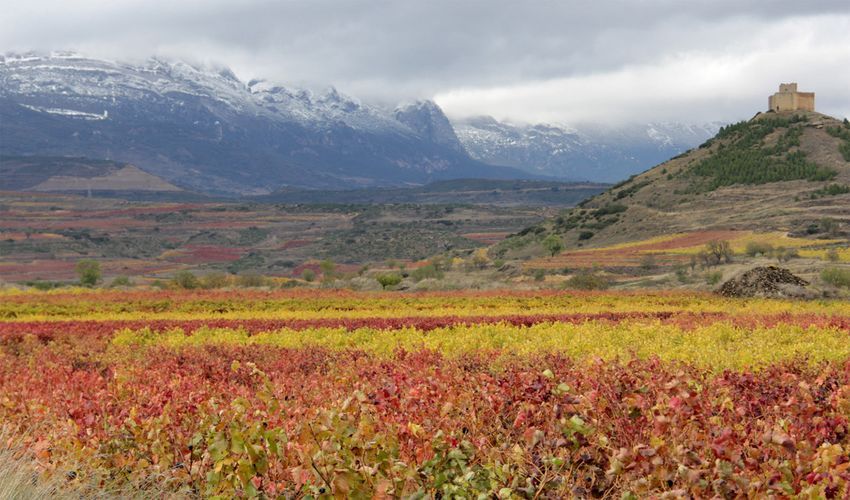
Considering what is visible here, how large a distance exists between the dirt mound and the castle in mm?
88074

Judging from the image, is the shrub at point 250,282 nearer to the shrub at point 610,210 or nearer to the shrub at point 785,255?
the shrub at point 785,255

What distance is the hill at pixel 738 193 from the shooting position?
2904 inches

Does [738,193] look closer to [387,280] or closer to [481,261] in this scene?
[481,261]

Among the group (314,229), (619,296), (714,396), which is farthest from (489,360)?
(314,229)

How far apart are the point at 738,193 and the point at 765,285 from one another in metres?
60.8

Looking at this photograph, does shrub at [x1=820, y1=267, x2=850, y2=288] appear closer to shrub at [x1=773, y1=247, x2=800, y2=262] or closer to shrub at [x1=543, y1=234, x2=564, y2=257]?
shrub at [x1=773, y1=247, x2=800, y2=262]

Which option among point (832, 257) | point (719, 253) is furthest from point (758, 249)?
point (832, 257)

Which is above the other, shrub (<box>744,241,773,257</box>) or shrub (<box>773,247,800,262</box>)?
shrub (<box>773,247,800,262</box>)

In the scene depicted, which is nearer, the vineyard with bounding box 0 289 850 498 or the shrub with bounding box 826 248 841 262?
the vineyard with bounding box 0 289 850 498

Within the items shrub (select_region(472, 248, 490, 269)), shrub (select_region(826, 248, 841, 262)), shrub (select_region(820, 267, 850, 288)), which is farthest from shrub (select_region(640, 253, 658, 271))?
shrub (select_region(820, 267, 850, 288))

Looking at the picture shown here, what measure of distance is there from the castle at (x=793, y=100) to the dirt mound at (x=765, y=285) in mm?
88074

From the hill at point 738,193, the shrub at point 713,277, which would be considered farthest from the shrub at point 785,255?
the hill at point 738,193

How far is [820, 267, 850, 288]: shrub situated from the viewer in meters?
33.2

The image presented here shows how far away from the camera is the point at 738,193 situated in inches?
3386
